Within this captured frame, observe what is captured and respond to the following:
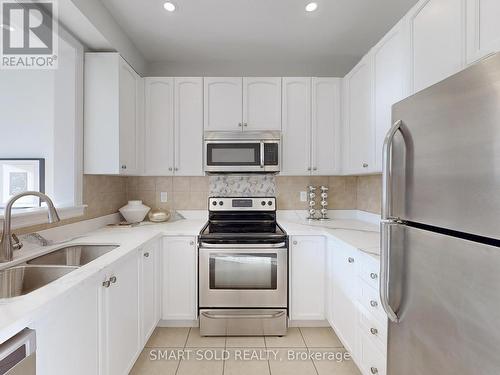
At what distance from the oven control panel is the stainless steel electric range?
0.59 m

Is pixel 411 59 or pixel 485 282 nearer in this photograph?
pixel 485 282

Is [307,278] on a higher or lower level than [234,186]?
lower

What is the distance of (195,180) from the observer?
292 cm

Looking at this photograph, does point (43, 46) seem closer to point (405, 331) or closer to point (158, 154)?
Result: point (158, 154)

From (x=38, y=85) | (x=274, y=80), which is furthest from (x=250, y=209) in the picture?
(x=38, y=85)

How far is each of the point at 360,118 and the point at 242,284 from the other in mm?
1695

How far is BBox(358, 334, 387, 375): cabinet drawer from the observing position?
4.57 ft

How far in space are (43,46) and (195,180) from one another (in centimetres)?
163

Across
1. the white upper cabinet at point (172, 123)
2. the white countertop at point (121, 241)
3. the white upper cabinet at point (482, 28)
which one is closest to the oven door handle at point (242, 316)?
the white countertop at point (121, 241)

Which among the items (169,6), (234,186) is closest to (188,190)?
(234,186)

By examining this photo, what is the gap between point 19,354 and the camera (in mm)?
785

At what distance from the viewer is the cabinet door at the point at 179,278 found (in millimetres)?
2291

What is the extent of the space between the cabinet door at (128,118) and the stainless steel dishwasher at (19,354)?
1.56 metres

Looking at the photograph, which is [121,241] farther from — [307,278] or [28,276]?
[307,278]
